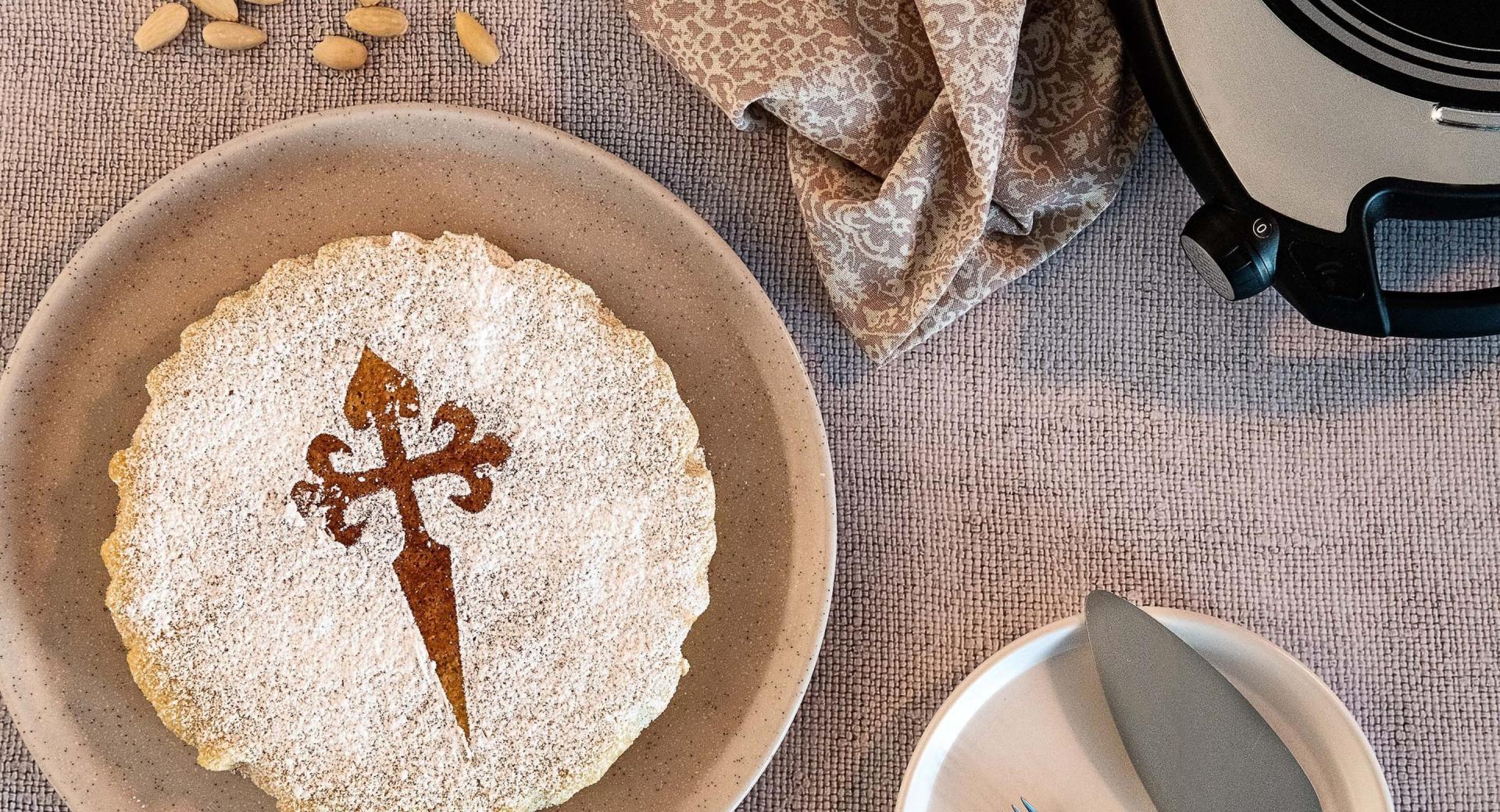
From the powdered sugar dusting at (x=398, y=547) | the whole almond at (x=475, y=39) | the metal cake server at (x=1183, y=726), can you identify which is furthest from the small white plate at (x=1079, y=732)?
the whole almond at (x=475, y=39)

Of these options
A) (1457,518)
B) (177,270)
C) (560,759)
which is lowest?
(560,759)

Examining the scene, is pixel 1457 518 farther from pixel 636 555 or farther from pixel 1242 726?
pixel 636 555

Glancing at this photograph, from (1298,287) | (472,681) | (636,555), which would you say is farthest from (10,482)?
(1298,287)

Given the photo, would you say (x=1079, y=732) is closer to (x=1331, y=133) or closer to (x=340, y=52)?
(x=1331, y=133)

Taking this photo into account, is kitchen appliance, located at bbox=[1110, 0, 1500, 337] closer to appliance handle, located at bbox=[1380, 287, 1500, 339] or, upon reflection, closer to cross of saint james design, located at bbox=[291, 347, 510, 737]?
appliance handle, located at bbox=[1380, 287, 1500, 339]

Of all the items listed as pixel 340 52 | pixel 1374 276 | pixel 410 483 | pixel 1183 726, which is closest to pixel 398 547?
pixel 410 483
